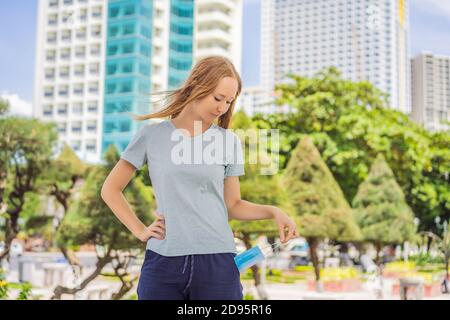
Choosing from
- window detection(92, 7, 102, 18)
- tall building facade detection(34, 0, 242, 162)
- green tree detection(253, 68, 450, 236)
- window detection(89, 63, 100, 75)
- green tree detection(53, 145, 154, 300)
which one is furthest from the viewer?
window detection(89, 63, 100, 75)

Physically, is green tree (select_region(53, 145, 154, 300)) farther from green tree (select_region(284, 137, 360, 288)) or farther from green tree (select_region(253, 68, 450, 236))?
green tree (select_region(253, 68, 450, 236))

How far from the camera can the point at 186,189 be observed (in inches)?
32.0

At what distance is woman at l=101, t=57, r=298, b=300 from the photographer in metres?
0.79

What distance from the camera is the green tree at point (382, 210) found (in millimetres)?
5855

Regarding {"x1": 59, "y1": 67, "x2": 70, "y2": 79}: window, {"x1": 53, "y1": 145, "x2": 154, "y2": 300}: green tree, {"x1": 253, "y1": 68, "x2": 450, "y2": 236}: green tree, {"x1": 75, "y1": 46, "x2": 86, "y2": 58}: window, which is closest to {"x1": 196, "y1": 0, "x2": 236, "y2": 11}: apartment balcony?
{"x1": 75, "y1": 46, "x2": 86, "y2": 58}: window

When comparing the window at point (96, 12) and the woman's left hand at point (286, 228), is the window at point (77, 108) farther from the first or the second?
the woman's left hand at point (286, 228)

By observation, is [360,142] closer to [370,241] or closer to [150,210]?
[370,241]

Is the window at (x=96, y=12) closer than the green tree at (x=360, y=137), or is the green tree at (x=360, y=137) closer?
the green tree at (x=360, y=137)

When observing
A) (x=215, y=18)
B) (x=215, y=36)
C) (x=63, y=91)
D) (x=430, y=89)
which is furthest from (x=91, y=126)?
(x=430, y=89)

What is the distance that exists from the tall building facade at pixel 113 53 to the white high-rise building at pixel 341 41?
1.07 meters

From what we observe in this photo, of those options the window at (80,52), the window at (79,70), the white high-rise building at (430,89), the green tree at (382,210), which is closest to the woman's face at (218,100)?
the green tree at (382,210)

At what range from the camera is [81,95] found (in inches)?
386

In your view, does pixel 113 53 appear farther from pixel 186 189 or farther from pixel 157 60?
pixel 186 189

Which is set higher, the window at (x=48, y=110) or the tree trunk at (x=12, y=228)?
the window at (x=48, y=110)
